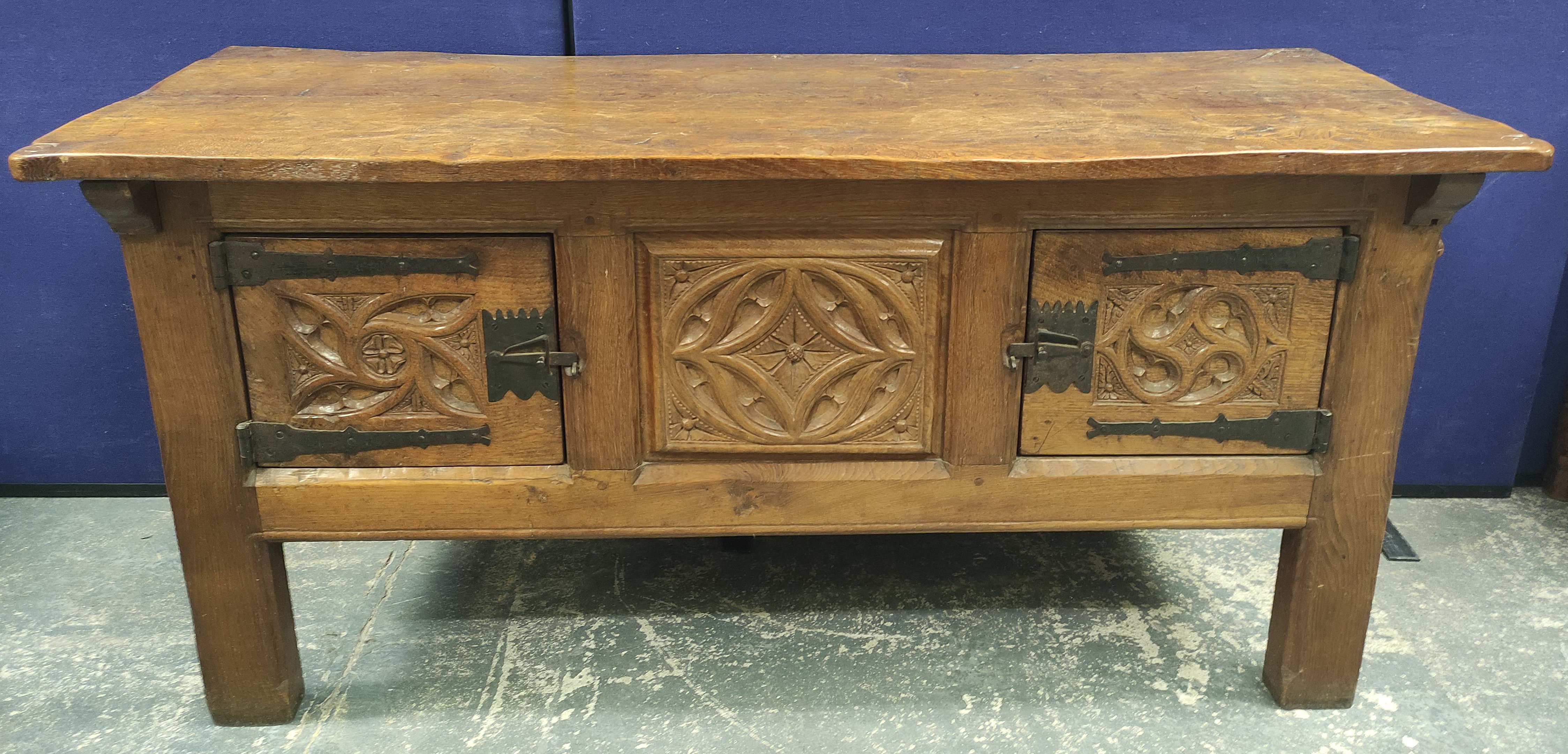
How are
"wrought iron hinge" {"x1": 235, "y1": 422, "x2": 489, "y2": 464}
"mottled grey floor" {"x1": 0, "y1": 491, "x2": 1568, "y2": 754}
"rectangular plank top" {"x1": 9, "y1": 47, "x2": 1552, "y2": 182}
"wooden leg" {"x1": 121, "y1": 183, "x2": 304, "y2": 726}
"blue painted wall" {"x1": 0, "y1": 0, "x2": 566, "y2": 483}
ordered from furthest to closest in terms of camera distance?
"blue painted wall" {"x1": 0, "y1": 0, "x2": 566, "y2": 483}
"mottled grey floor" {"x1": 0, "y1": 491, "x2": 1568, "y2": 754}
"wrought iron hinge" {"x1": 235, "y1": 422, "x2": 489, "y2": 464}
"wooden leg" {"x1": 121, "y1": 183, "x2": 304, "y2": 726}
"rectangular plank top" {"x1": 9, "y1": 47, "x2": 1552, "y2": 182}

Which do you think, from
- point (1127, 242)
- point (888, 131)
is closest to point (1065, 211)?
point (1127, 242)

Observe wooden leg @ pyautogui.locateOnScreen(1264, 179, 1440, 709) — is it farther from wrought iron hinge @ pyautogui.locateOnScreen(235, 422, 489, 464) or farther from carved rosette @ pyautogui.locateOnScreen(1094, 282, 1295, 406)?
wrought iron hinge @ pyautogui.locateOnScreen(235, 422, 489, 464)

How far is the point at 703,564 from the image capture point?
7.61 feet

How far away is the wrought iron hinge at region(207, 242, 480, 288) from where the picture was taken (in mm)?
1593

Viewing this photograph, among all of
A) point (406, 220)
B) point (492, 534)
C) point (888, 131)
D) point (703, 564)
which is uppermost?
point (888, 131)

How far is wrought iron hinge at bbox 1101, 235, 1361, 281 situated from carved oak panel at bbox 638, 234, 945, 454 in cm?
26

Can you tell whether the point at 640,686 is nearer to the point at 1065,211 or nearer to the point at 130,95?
the point at 1065,211

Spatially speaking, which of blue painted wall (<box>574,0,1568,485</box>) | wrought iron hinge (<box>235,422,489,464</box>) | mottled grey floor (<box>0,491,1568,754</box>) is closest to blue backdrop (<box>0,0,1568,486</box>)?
blue painted wall (<box>574,0,1568,485</box>)

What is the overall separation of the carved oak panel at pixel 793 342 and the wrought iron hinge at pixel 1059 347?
0.41 ft

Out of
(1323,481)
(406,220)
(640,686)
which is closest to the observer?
(406,220)

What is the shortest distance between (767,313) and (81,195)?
1474mm

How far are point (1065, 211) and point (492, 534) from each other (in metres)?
0.91

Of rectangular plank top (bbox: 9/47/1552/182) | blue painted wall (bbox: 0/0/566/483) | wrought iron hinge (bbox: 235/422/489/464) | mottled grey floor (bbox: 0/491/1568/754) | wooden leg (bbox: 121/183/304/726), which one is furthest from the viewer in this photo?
blue painted wall (bbox: 0/0/566/483)

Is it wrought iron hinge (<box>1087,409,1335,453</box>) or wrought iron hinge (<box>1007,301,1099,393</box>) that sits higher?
wrought iron hinge (<box>1007,301,1099,393</box>)
